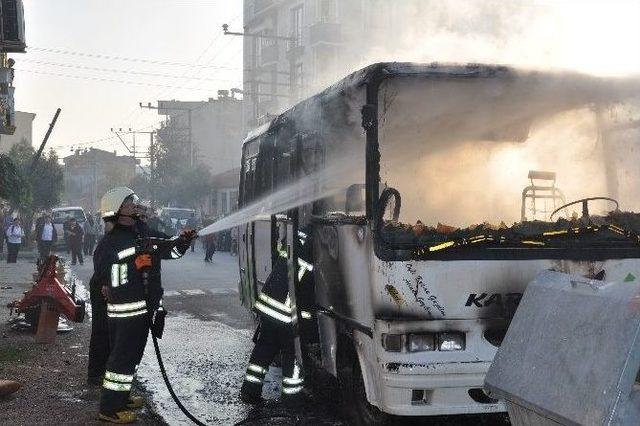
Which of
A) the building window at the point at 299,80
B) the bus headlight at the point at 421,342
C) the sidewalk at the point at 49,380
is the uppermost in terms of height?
the building window at the point at 299,80

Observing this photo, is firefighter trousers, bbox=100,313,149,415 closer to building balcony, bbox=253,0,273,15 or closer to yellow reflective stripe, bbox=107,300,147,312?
yellow reflective stripe, bbox=107,300,147,312

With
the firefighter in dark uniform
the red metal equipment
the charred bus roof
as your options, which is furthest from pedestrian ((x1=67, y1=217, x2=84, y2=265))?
the charred bus roof

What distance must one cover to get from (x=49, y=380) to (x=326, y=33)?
116 feet

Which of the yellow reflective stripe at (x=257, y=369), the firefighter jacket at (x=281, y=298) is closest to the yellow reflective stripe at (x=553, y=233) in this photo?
the firefighter jacket at (x=281, y=298)

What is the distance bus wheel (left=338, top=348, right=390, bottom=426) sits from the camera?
5.41 m

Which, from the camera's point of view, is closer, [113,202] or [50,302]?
[113,202]

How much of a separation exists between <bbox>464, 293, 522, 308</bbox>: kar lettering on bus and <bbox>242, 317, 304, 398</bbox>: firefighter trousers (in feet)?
7.10

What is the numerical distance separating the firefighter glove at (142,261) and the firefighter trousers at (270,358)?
112 cm

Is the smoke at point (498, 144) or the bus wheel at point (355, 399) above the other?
the smoke at point (498, 144)

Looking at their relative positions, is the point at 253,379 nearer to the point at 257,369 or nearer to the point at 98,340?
the point at 257,369

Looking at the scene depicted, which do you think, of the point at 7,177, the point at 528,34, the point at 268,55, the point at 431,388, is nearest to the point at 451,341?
the point at 431,388

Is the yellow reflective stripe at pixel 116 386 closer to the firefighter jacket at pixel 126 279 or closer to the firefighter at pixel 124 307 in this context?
the firefighter at pixel 124 307

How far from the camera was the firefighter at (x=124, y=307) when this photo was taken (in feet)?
20.0

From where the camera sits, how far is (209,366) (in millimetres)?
8500
